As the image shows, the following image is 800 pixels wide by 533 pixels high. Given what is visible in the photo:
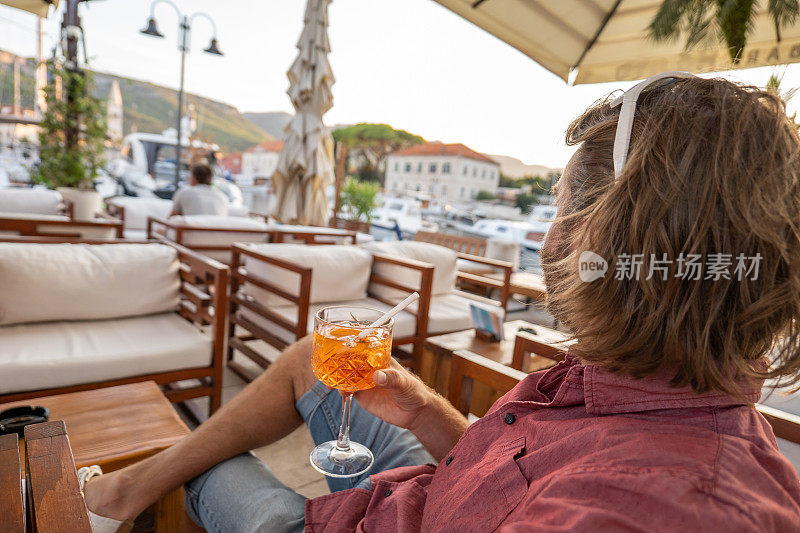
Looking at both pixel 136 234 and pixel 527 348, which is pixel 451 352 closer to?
pixel 527 348

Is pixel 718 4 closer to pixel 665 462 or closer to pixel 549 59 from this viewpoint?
pixel 549 59

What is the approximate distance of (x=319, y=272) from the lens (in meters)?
3.08

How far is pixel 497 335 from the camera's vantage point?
279 centimetres

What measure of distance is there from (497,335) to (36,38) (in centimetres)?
1614

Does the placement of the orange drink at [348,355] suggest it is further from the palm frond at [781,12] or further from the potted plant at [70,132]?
the potted plant at [70,132]

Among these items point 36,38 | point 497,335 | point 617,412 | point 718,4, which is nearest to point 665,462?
point 617,412

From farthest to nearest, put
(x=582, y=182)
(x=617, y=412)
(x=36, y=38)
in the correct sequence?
1. (x=36, y=38)
2. (x=582, y=182)
3. (x=617, y=412)

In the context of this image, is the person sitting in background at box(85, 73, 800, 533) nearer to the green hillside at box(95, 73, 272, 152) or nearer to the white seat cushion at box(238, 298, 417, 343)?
the white seat cushion at box(238, 298, 417, 343)

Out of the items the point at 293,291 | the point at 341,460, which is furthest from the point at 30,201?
the point at 341,460

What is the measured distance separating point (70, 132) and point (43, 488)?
5643mm

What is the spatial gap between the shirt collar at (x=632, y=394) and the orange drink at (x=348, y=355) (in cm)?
41

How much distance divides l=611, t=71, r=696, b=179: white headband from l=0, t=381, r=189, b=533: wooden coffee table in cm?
131

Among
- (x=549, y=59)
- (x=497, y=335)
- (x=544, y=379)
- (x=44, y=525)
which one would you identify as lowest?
(x=497, y=335)

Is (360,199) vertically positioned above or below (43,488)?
above
